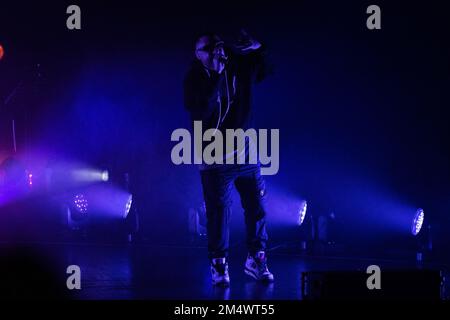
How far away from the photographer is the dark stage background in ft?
22.5

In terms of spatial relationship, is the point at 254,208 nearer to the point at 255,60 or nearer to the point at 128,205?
the point at 255,60

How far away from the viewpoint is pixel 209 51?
462 cm

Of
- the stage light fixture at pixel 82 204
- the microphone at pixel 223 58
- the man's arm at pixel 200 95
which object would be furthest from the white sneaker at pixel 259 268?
the stage light fixture at pixel 82 204

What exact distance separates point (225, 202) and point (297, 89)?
2.93 metres

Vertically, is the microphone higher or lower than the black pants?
higher

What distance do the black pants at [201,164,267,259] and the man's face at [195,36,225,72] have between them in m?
0.71

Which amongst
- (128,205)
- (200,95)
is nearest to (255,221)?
(200,95)

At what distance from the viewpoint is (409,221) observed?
6.68m

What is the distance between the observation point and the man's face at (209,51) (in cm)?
462

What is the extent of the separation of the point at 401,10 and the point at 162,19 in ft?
8.17

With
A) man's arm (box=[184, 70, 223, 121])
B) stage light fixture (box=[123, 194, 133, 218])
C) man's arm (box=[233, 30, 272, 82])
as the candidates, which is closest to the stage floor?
stage light fixture (box=[123, 194, 133, 218])

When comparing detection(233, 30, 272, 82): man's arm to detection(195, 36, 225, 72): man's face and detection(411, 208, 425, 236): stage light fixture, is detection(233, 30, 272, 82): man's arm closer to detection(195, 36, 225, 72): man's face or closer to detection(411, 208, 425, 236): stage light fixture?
detection(195, 36, 225, 72): man's face
